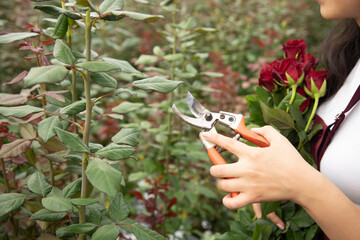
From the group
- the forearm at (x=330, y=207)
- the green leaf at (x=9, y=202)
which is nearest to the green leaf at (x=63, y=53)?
the green leaf at (x=9, y=202)

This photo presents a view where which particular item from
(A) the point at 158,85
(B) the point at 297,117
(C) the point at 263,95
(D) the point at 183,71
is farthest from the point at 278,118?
(D) the point at 183,71

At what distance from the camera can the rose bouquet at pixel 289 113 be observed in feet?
3.28

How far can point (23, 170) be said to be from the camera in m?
1.36

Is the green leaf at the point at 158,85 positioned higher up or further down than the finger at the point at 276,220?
higher up

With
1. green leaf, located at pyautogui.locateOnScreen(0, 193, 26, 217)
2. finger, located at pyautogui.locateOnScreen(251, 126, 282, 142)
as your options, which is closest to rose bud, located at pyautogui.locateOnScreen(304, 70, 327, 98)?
finger, located at pyautogui.locateOnScreen(251, 126, 282, 142)

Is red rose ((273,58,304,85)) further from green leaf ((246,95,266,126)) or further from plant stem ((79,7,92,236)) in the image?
plant stem ((79,7,92,236))

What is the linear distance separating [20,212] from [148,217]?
1.84 ft

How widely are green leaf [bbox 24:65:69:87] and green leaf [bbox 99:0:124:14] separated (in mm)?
211

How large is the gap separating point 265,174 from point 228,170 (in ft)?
0.29

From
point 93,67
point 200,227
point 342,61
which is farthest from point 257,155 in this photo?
point 200,227

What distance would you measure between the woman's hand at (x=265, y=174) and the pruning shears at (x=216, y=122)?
0.20 ft

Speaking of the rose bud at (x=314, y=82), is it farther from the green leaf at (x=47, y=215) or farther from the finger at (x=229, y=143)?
the green leaf at (x=47, y=215)

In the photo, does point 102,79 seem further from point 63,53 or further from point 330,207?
point 330,207

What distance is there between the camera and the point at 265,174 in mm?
754
